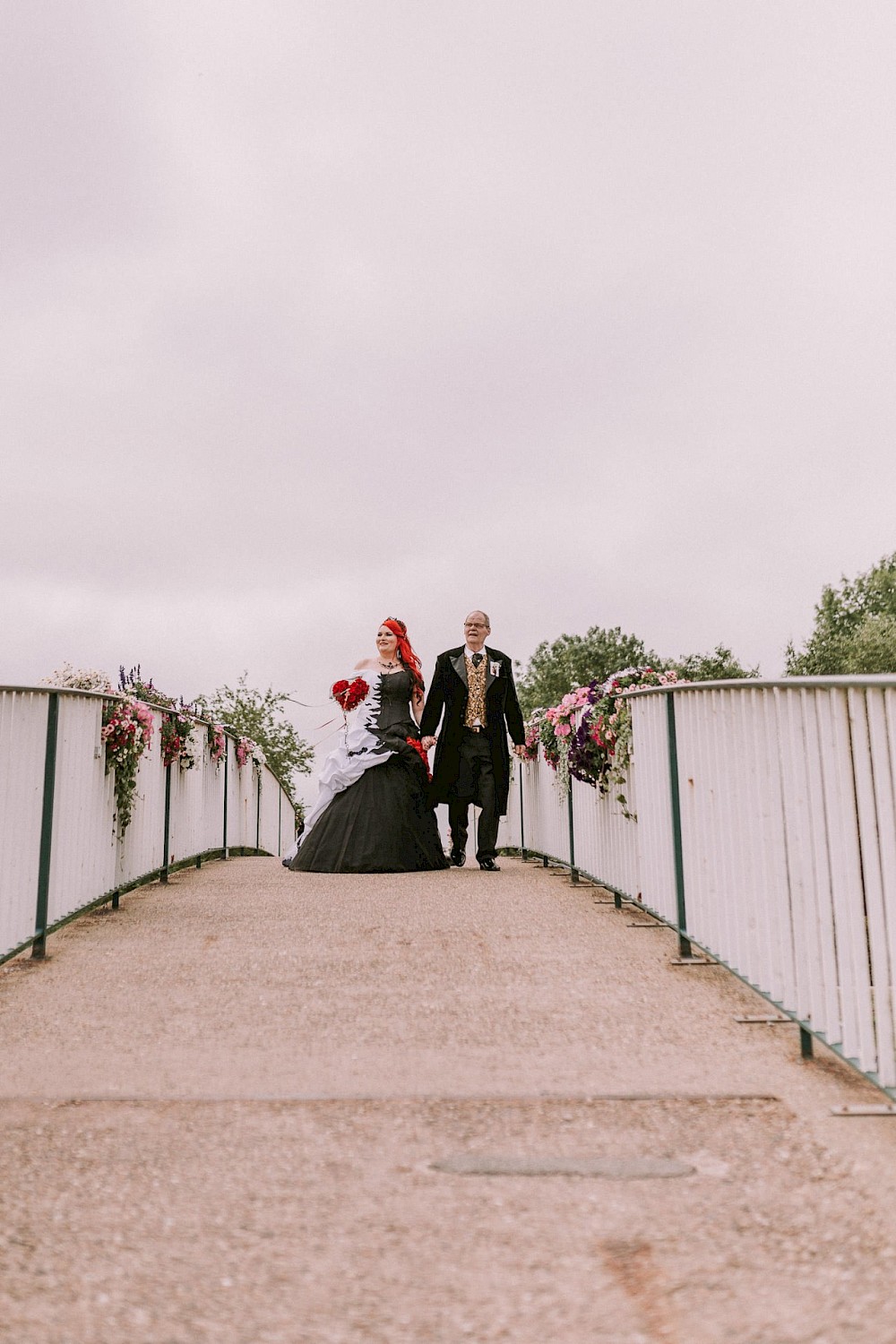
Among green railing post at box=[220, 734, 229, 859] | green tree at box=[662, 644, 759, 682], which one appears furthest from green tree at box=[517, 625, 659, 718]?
green railing post at box=[220, 734, 229, 859]

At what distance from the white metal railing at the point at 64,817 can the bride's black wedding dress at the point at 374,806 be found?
1412mm

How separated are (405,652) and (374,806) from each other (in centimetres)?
181

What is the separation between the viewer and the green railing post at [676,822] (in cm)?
526

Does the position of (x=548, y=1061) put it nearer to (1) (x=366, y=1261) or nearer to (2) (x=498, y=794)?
(1) (x=366, y=1261)

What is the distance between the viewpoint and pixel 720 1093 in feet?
11.1

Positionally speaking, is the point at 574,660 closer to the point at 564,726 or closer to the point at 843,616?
the point at 843,616

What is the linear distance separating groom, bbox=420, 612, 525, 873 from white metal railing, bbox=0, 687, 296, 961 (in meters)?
2.57

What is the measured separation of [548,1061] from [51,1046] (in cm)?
184

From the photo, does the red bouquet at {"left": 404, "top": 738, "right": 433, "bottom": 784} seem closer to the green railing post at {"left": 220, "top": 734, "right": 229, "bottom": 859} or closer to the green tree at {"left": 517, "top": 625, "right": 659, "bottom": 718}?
the green railing post at {"left": 220, "top": 734, "right": 229, "bottom": 859}

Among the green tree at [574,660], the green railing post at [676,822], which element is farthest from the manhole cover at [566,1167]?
the green tree at [574,660]

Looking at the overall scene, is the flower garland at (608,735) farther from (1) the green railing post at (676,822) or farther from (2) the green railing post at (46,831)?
(2) the green railing post at (46,831)

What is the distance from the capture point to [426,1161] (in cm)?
284

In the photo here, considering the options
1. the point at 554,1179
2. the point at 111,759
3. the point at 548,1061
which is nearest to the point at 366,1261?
the point at 554,1179

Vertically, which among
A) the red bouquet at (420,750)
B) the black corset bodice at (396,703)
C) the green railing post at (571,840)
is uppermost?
the black corset bodice at (396,703)
